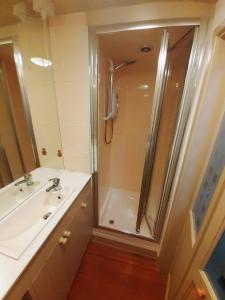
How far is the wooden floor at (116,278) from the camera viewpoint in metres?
1.22

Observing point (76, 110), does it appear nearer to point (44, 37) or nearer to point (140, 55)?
point (44, 37)

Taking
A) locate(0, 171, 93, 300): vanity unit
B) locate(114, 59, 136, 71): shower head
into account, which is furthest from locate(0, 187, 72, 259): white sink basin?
A: locate(114, 59, 136, 71): shower head

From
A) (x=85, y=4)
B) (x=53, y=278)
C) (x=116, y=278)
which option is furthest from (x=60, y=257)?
(x=85, y=4)

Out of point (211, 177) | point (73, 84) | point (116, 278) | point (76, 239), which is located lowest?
point (116, 278)

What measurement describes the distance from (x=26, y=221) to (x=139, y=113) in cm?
178

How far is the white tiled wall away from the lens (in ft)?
3.48

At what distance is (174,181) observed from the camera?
45.3 inches

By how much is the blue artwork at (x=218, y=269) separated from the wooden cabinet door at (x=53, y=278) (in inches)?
32.6

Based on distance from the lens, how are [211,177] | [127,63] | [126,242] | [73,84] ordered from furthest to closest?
[127,63]
[126,242]
[73,84]
[211,177]

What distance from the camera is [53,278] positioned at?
87cm

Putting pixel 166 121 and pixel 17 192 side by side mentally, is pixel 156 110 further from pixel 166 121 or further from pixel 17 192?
pixel 17 192

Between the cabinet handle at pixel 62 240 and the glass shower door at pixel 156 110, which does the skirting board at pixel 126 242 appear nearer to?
the glass shower door at pixel 156 110

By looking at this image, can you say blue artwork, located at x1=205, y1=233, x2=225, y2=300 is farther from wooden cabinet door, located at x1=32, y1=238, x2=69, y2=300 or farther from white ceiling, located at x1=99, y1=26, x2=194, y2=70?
white ceiling, located at x1=99, y1=26, x2=194, y2=70

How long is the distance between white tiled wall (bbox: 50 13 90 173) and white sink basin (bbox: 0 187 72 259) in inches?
15.7
